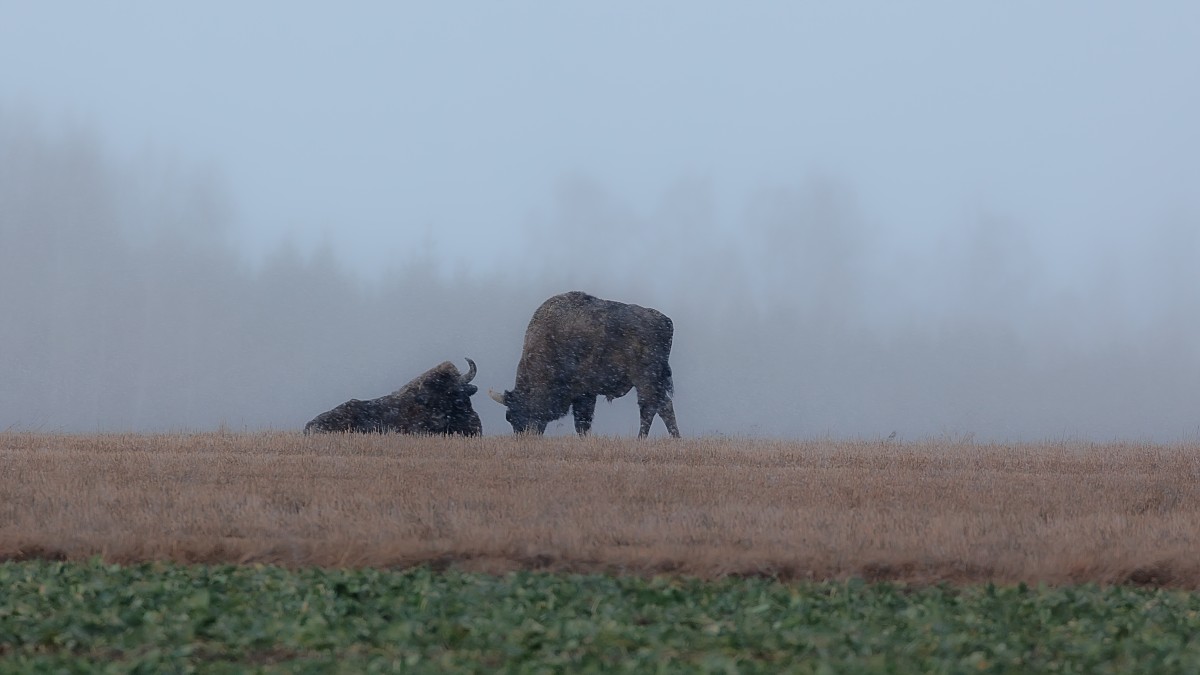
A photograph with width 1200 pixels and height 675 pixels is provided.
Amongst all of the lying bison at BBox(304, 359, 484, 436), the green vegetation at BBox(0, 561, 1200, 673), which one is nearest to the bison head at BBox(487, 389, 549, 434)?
the lying bison at BBox(304, 359, 484, 436)

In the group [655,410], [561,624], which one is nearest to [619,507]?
[561,624]

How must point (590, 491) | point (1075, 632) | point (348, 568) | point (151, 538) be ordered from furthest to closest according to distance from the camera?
1. point (590, 491)
2. point (151, 538)
3. point (348, 568)
4. point (1075, 632)

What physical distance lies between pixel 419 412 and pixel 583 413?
10.1ft

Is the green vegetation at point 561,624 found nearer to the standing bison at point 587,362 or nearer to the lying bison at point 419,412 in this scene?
the lying bison at point 419,412

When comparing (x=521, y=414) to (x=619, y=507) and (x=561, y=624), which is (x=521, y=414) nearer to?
(x=619, y=507)

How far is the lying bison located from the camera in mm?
21266

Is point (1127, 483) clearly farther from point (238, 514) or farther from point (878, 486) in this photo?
point (238, 514)

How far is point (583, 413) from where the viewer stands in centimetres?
2284

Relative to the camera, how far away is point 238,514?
36.4 ft

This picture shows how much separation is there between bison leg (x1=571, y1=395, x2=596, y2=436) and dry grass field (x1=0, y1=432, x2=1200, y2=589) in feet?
13.0

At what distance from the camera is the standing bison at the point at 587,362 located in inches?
863

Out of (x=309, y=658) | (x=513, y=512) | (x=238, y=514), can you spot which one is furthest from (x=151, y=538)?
(x=309, y=658)

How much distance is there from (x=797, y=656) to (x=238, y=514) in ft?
20.8

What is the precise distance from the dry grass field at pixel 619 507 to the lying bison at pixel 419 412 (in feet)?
8.01
